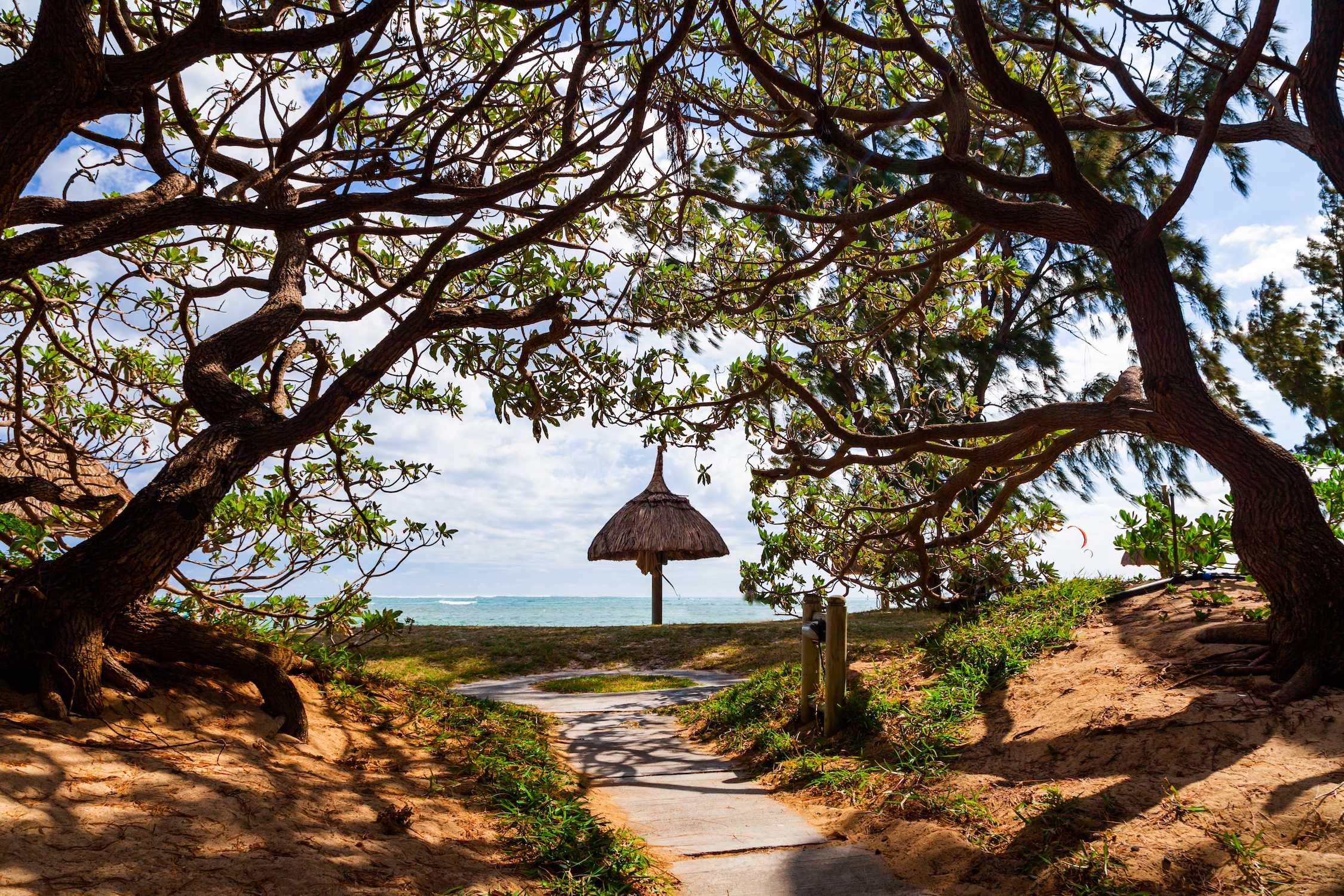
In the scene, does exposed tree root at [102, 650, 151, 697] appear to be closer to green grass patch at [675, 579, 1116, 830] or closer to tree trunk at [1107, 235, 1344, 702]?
green grass patch at [675, 579, 1116, 830]

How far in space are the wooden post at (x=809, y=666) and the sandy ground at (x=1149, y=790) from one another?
1208 mm

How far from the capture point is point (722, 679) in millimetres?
9469

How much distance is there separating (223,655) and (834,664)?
379 centimetres

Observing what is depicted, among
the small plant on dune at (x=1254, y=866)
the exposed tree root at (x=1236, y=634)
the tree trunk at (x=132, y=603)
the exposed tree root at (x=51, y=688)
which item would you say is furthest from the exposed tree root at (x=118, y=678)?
the exposed tree root at (x=1236, y=634)

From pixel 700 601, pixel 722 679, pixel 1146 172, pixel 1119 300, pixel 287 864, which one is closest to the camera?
pixel 287 864

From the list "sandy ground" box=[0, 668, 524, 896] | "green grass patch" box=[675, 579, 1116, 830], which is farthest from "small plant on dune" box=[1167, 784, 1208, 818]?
"sandy ground" box=[0, 668, 524, 896]

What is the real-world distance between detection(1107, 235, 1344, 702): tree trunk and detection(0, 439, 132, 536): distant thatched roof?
6273mm

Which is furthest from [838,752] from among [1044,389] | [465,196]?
[1044,389]

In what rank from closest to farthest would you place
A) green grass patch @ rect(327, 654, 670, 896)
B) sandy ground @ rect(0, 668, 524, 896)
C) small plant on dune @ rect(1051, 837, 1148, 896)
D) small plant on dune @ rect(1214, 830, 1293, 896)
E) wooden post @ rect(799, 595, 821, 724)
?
sandy ground @ rect(0, 668, 524, 896) < small plant on dune @ rect(1214, 830, 1293, 896) < small plant on dune @ rect(1051, 837, 1148, 896) < green grass patch @ rect(327, 654, 670, 896) < wooden post @ rect(799, 595, 821, 724)

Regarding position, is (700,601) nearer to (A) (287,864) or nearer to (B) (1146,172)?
(B) (1146,172)

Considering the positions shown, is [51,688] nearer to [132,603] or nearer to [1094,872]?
[132,603]

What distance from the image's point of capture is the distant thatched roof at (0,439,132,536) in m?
4.49

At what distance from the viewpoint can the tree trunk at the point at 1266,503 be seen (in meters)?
3.99

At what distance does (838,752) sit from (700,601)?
2571 inches
